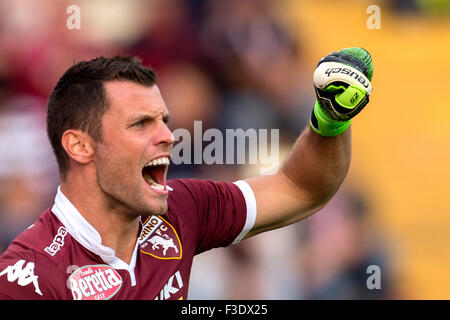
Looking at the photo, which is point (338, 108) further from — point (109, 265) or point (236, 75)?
point (236, 75)

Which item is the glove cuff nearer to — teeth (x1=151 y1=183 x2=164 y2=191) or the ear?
teeth (x1=151 y1=183 x2=164 y2=191)

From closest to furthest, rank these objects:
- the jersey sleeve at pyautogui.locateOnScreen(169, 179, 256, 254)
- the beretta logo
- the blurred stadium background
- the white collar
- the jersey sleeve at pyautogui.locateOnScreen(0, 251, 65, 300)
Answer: the jersey sleeve at pyautogui.locateOnScreen(0, 251, 65, 300)
the beretta logo
the white collar
the jersey sleeve at pyautogui.locateOnScreen(169, 179, 256, 254)
the blurred stadium background

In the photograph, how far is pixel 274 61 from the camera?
5.54 m

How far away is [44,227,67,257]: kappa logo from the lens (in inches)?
93.7

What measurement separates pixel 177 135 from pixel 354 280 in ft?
5.45

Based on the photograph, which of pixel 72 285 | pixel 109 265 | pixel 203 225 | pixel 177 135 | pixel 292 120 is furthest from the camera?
pixel 292 120

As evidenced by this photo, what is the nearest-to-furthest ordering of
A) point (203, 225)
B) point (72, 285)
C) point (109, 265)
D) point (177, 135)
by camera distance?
1. point (72, 285)
2. point (109, 265)
3. point (203, 225)
4. point (177, 135)

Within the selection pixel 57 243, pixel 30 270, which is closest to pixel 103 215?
pixel 57 243

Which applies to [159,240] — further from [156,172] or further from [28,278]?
[28,278]

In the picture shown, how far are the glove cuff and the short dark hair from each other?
0.66 metres

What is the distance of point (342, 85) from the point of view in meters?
2.57

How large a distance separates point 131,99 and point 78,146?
10.4 inches

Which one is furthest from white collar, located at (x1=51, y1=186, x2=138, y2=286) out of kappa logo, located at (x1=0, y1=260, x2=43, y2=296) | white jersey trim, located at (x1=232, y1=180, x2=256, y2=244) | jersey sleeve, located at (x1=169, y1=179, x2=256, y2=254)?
white jersey trim, located at (x1=232, y1=180, x2=256, y2=244)
